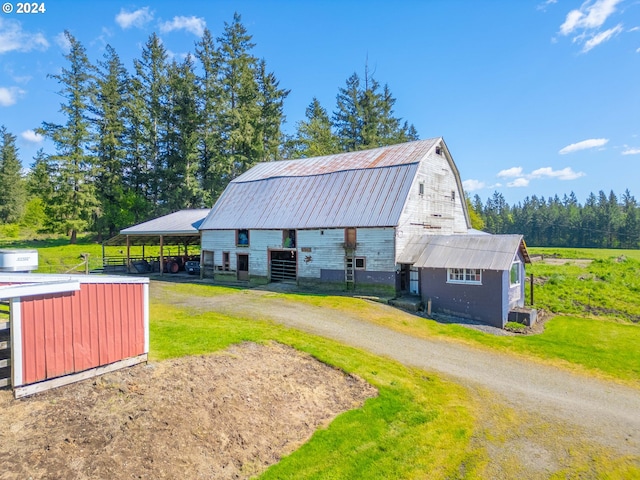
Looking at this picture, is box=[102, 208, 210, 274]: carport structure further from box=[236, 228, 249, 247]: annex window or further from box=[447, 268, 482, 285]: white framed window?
box=[447, 268, 482, 285]: white framed window

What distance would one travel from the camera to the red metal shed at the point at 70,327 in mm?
6996

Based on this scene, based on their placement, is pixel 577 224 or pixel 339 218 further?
pixel 577 224

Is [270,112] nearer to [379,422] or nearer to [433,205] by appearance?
[433,205]

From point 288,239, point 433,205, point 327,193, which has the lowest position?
point 288,239

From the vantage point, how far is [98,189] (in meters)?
45.3

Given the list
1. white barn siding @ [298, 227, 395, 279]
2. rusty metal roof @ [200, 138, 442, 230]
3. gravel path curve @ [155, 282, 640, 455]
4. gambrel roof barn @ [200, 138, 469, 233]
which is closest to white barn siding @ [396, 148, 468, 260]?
gambrel roof barn @ [200, 138, 469, 233]

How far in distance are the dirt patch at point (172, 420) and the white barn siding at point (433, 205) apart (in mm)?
14356

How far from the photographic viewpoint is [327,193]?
26.9 metres

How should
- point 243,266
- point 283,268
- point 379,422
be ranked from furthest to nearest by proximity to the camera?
point 243,266 → point 283,268 → point 379,422

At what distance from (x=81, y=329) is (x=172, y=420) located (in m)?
2.95

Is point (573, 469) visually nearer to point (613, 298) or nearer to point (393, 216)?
point (393, 216)

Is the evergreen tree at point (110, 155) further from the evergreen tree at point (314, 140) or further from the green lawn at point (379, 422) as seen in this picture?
the green lawn at point (379, 422)

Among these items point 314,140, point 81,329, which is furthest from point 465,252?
point 314,140

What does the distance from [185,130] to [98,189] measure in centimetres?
1296
